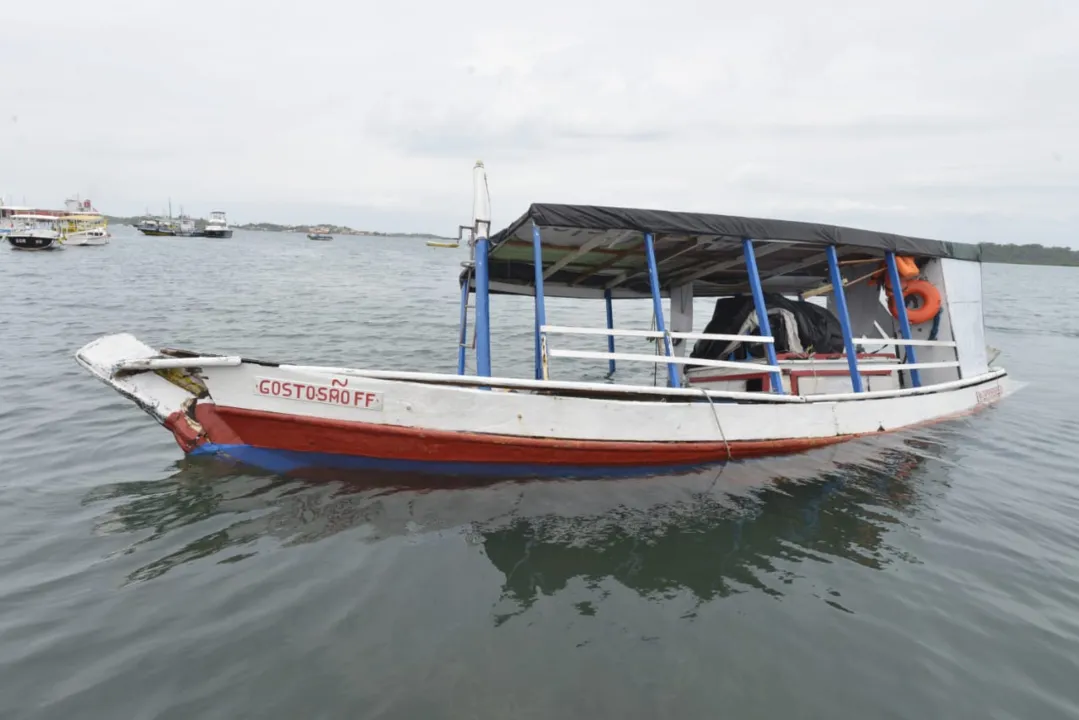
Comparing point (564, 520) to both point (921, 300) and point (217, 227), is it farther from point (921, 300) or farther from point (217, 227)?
point (217, 227)

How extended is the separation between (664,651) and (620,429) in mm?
2597

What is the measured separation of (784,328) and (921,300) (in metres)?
2.59

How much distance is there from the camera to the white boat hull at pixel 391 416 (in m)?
5.24

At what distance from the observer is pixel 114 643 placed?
3.38m

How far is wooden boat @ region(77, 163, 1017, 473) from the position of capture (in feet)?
17.4

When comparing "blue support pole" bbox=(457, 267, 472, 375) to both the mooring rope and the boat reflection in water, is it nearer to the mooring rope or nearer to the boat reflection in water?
the boat reflection in water

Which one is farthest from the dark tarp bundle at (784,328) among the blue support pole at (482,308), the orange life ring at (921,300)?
the blue support pole at (482,308)

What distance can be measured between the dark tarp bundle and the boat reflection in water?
9.29 feet

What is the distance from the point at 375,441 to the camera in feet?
17.9

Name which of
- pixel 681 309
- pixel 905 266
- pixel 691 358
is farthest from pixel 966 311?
pixel 691 358

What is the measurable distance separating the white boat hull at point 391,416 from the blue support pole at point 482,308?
0.59 m

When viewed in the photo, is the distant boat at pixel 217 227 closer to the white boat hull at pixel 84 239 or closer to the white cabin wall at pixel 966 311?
the white boat hull at pixel 84 239

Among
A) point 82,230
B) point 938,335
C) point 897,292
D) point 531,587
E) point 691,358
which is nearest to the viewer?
point 531,587

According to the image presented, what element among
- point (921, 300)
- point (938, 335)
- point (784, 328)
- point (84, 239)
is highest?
point (84, 239)
